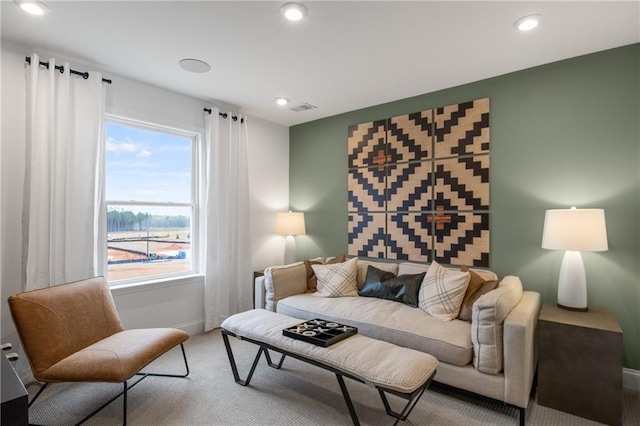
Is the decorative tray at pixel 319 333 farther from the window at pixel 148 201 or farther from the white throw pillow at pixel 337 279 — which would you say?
the window at pixel 148 201

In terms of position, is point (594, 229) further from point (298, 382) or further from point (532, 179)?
point (298, 382)

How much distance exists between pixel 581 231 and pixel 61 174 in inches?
159

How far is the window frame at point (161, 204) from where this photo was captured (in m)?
3.03

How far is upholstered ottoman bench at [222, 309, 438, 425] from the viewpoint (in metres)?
1.71

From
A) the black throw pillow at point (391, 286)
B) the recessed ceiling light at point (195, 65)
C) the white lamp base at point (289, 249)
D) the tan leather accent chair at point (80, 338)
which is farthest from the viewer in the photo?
the white lamp base at point (289, 249)

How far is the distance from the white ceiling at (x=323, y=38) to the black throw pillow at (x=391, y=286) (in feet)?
6.27

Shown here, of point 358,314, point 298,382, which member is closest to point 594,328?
point 358,314

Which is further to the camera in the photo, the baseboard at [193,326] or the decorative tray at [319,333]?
the baseboard at [193,326]

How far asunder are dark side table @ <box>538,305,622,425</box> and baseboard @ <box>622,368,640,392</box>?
1.92 ft

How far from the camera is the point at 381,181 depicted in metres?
3.79

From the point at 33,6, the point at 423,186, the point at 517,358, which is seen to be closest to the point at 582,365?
the point at 517,358

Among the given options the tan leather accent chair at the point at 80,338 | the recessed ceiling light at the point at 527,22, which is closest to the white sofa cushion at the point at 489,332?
the recessed ceiling light at the point at 527,22

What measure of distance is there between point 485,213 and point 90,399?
355cm

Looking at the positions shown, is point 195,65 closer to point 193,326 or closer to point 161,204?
point 161,204
